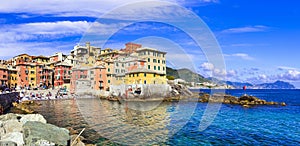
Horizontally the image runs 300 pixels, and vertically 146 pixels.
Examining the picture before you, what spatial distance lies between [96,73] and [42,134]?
4122 cm

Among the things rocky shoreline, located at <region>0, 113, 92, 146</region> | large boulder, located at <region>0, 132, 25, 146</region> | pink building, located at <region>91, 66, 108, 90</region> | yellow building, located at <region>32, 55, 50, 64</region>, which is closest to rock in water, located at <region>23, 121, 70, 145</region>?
rocky shoreline, located at <region>0, 113, 92, 146</region>

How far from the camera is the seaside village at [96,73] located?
37.5 meters

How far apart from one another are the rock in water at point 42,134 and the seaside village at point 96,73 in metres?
12.6

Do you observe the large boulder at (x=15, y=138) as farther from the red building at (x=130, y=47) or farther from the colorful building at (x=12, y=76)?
the colorful building at (x=12, y=76)

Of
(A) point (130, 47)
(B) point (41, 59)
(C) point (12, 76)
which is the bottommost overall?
(C) point (12, 76)

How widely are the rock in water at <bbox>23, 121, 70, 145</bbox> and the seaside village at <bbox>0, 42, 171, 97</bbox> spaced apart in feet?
41.5

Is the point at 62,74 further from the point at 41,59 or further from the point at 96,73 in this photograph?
the point at 96,73

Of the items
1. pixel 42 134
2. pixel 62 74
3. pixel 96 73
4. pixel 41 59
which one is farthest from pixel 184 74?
pixel 41 59

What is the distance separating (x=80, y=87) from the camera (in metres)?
60.1

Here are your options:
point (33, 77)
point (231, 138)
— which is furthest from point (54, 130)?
point (33, 77)

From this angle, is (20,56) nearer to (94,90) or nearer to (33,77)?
(33,77)

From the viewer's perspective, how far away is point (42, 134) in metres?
12.7

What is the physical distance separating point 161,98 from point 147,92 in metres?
3.99

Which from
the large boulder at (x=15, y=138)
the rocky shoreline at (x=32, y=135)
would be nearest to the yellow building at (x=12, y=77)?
the rocky shoreline at (x=32, y=135)
